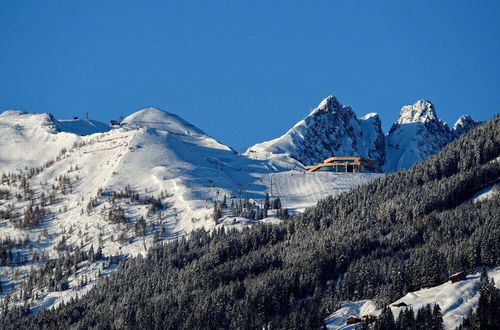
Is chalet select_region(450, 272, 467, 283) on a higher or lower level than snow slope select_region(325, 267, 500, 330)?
higher

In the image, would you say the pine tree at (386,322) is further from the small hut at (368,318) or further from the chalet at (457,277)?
the chalet at (457,277)

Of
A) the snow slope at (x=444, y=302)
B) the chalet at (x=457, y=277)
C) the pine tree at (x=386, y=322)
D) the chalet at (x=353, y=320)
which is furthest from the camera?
the chalet at (x=457, y=277)

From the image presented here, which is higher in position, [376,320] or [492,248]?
Answer: [492,248]

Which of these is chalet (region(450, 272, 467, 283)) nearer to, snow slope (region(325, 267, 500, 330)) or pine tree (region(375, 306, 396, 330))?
snow slope (region(325, 267, 500, 330))

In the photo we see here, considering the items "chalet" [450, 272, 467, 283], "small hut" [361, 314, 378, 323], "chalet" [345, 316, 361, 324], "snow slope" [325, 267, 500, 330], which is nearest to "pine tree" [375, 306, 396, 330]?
"small hut" [361, 314, 378, 323]

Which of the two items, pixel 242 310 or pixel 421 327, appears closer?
pixel 421 327

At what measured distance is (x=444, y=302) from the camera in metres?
178

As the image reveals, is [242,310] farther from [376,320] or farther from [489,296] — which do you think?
[489,296]

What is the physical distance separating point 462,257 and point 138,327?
62.5 metres

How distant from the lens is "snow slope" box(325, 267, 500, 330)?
17338 cm

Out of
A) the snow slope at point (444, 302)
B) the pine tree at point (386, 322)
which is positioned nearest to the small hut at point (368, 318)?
the snow slope at point (444, 302)

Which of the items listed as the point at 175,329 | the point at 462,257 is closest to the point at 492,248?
the point at 462,257

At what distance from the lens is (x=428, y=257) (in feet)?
643

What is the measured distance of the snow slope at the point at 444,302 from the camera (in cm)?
17338
